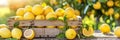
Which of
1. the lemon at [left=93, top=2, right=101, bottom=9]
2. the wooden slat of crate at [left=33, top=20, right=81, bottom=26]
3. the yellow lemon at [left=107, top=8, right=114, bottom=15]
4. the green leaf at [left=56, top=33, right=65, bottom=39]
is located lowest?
the green leaf at [left=56, top=33, right=65, bottom=39]

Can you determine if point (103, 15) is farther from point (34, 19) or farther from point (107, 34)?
point (34, 19)

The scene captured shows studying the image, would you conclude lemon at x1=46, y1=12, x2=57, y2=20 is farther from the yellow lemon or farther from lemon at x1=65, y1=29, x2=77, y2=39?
the yellow lemon

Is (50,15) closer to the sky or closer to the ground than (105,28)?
closer to the sky

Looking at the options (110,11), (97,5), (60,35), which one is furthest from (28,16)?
(110,11)

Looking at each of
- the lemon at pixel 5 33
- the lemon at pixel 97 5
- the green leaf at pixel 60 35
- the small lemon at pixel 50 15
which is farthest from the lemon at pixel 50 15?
the lemon at pixel 97 5

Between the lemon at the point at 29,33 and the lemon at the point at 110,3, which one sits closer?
the lemon at the point at 29,33

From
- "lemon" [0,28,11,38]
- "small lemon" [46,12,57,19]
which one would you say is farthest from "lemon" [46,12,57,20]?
"lemon" [0,28,11,38]

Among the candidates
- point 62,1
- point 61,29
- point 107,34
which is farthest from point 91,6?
point 61,29

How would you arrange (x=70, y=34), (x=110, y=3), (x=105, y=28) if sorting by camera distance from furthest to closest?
(x=110, y=3)
(x=105, y=28)
(x=70, y=34)

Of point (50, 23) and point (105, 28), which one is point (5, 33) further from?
point (105, 28)

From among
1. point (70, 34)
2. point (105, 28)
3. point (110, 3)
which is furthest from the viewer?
point (110, 3)

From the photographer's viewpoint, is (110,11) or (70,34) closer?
(70,34)

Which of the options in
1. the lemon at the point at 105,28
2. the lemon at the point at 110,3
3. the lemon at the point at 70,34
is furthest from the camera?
the lemon at the point at 110,3

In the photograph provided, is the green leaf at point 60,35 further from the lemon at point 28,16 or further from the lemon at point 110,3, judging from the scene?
the lemon at point 110,3
